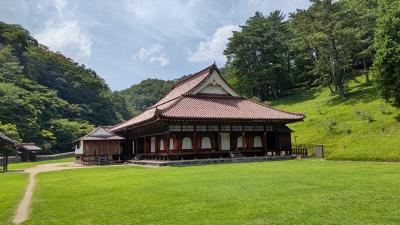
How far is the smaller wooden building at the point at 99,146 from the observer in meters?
37.4

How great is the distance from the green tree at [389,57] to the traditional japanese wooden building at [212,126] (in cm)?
1030

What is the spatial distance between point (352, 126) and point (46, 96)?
202ft

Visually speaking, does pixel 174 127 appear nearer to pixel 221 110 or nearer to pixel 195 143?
pixel 195 143

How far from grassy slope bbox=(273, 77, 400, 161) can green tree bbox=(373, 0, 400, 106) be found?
2376mm

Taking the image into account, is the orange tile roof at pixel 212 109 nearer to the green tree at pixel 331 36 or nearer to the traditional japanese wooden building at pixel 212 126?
the traditional japanese wooden building at pixel 212 126

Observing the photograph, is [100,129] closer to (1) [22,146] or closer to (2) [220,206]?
(1) [22,146]

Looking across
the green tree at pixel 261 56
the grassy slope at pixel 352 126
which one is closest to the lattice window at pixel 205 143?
the grassy slope at pixel 352 126

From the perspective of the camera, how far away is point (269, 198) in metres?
10.0

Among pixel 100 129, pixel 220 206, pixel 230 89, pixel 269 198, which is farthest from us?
pixel 100 129

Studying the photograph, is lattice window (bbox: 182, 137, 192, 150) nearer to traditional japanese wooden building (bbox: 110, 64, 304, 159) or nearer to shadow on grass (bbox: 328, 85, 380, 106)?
traditional japanese wooden building (bbox: 110, 64, 304, 159)

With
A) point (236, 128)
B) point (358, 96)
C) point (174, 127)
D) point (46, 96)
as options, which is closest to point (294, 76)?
point (358, 96)

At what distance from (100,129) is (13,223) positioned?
31.3m

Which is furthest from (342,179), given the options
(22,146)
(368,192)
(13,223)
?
(22,146)

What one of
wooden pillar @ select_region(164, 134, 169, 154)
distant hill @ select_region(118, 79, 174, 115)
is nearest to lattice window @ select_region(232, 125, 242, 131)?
wooden pillar @ select_region(164, 134, 169, 154)
